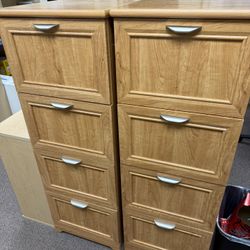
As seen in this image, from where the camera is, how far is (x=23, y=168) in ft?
4.38

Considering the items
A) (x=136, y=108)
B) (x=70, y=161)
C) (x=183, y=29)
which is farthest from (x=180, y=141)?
(x=70, y=161)

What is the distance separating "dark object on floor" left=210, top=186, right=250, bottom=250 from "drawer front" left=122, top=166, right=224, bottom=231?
0.15 metres

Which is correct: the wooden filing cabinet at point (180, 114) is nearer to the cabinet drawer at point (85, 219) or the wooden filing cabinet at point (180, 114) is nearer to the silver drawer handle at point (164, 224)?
the silver drawer handle at point (164, 224)

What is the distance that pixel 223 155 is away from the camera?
0.87m

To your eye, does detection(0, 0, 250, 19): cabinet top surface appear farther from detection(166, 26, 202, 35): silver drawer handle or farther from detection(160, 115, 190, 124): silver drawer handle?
detection(160, 115, 190, 124): silver drawer handle

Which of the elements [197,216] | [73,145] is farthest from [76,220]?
[197,216]

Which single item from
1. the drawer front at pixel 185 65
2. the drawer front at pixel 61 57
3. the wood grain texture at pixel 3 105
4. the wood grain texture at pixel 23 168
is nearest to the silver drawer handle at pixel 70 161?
the wood grain texture at pixel 23 168

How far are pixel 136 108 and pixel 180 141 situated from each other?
0.21 meters

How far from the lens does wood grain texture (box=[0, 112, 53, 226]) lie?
49.2 inches

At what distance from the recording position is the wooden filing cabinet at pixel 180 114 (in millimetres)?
718

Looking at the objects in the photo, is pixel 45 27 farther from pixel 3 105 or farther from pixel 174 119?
pixel 3 105

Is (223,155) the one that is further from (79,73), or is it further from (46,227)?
(46,227)

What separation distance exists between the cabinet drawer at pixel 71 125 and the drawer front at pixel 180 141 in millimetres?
70

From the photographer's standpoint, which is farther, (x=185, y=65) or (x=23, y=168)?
(x=23, y=168)
